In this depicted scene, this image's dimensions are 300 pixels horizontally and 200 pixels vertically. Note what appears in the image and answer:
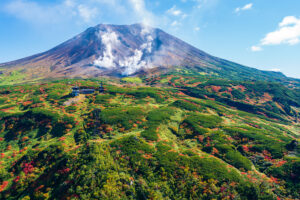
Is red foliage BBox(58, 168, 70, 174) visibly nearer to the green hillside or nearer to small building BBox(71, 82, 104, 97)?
the green hillside

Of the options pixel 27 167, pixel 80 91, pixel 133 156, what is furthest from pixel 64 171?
pixel 80 91

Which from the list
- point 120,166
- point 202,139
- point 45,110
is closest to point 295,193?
point 202,139

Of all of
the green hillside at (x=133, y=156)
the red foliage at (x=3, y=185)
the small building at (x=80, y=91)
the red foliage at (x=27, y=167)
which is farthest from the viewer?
the small building at (x=80, y=91)

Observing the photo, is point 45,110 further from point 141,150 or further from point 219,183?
point 219,183

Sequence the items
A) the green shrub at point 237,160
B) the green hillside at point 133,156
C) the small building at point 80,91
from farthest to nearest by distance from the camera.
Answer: the small building at point 80,91 → the green shrub at point 237,160 → the green hillside at point 133,156

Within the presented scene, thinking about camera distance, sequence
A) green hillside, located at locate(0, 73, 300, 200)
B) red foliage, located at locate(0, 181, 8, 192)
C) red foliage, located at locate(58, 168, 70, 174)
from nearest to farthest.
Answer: green hillside, located at locate(0, 73, 300, 200) < red foliage, located at locate(58, 168, 70, 174) < red foliage, located at locate(0, 181, 8, 192)

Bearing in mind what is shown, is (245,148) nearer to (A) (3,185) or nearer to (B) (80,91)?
(A) (3,185)

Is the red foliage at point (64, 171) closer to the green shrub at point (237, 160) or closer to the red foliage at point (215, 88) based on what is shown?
the green shrub at point (237, 160)

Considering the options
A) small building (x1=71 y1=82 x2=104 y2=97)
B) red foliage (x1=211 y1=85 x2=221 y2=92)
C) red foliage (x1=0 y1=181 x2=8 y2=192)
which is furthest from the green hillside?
red foliage (x1=211 y1=85 x2=221 y2=92)

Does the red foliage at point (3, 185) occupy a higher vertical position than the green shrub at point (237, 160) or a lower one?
lower

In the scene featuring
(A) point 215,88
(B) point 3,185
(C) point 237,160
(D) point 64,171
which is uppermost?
(A) point 215,88

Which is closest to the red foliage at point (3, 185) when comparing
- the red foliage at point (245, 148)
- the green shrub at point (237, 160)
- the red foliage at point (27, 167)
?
the red foliage at point (27, 167)
